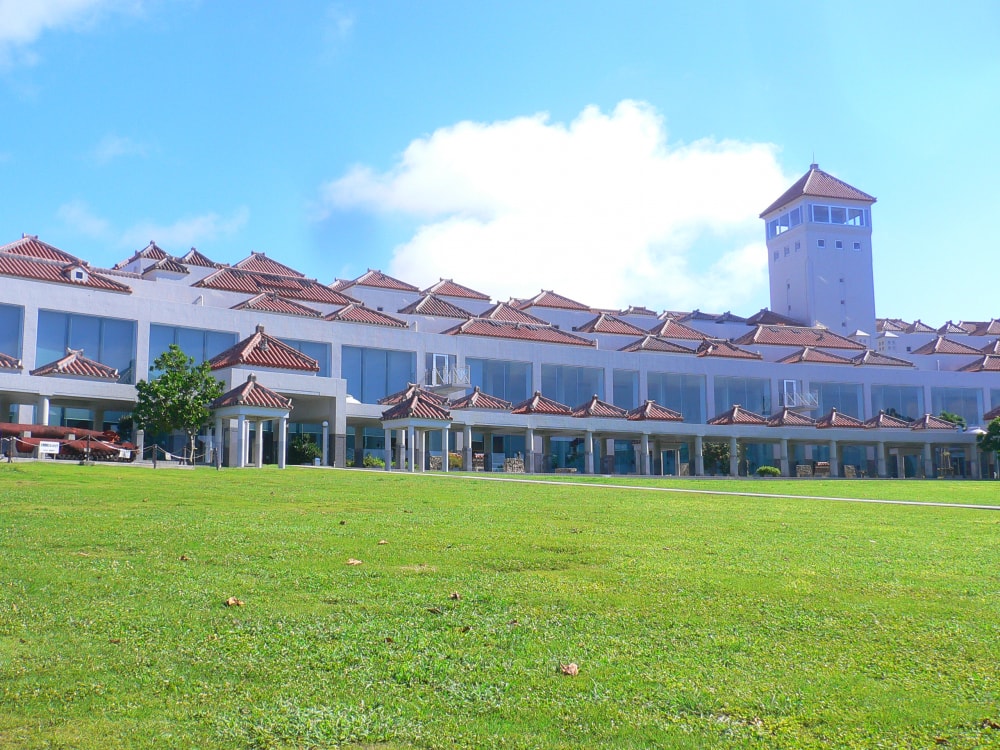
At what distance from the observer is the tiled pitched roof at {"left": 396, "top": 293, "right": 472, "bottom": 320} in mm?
64250

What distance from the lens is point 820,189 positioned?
93375mm

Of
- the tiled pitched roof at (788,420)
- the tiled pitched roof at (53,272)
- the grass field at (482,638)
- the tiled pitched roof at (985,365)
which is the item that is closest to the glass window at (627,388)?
the tiled pitched roof at (788,420)

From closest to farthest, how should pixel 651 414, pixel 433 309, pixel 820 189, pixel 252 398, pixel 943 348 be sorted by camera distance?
1. pixel 252 398
2. pixel 651 414
3. pixel 433 309
4. pixel 943 348
5. pixel 820 189

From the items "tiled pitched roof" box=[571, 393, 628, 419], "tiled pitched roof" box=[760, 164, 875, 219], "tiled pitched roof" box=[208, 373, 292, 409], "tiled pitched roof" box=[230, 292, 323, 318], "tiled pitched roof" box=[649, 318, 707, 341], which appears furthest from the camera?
"tiled pitched roof" box=[760, 164, 875, 219]

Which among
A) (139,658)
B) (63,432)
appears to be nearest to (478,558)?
(139,658)

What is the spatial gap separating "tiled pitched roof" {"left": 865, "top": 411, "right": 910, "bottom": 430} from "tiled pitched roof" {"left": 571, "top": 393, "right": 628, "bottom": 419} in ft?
57.6

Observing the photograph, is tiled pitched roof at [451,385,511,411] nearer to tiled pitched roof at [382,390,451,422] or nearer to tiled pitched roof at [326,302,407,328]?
tiled pitched roof at [326,302,407,328]

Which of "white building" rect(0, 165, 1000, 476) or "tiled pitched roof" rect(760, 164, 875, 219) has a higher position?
"tiled pitched roof" rect(760, 164, 875, 219)

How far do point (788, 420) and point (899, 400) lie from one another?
15.2 metres

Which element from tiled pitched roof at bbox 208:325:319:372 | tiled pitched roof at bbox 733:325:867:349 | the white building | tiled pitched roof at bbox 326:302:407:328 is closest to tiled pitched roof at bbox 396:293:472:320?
the white building

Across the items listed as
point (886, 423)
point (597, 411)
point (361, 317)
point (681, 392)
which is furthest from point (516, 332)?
point (886, 423)

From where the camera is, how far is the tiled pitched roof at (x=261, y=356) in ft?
147

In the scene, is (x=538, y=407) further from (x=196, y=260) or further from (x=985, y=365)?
(x=985, y=365)

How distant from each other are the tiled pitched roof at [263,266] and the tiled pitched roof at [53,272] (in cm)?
1395
